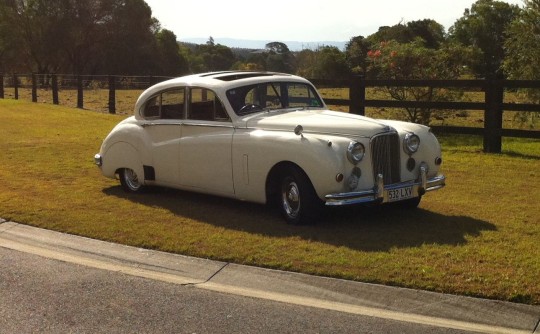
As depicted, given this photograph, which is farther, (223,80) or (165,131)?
(165,131)

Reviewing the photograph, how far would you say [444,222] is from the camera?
749 cm

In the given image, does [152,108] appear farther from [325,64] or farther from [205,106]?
[325,64]

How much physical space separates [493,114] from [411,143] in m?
6.26

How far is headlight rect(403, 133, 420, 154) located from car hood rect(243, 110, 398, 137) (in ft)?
0.80

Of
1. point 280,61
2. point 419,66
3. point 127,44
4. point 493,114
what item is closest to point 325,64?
point 280,61

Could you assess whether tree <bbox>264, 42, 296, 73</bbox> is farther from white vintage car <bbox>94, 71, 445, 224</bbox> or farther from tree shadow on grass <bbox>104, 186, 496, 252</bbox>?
tree shadow on grass <bbox>104, 186, 496, 252</bbox>

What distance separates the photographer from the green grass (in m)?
5.71

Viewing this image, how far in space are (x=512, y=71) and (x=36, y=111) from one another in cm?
1798

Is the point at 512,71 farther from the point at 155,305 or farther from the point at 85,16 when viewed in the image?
the point at 85,16

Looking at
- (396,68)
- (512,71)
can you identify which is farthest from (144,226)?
(512,71)

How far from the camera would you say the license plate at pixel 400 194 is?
23.6 feet

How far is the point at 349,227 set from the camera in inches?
290

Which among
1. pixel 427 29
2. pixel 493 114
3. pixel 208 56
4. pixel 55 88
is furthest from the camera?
pixel 208 56

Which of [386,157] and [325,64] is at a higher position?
[325,64]
